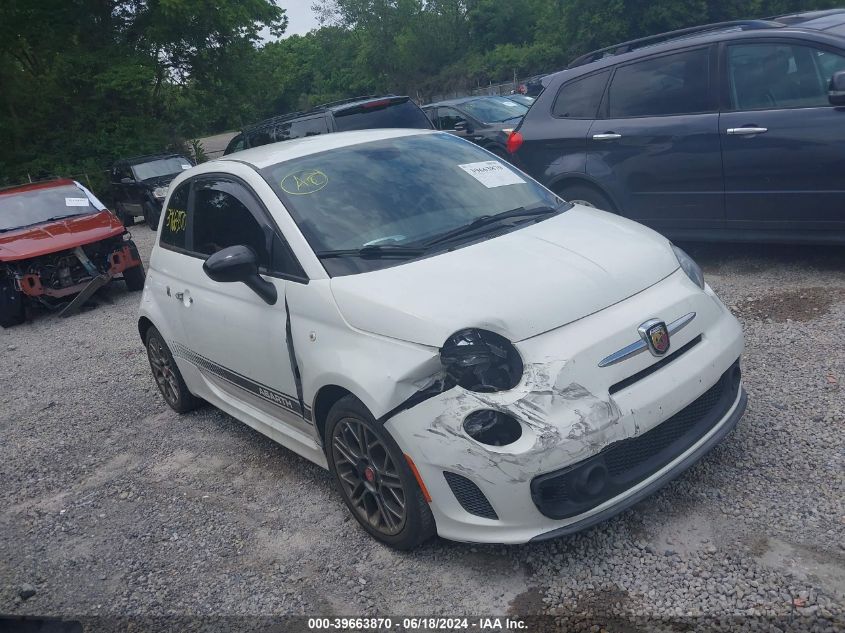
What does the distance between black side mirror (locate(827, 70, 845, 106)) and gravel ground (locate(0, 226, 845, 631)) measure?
1.30 m

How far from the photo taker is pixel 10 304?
392 inches

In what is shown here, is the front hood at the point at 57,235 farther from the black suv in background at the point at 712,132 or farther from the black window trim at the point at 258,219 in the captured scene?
the black suv in background at the point at 712,132

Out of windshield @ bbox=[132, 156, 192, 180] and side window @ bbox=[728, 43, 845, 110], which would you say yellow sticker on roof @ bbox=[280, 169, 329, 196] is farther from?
windshield @ bbox=[132, 156, 192, 180]

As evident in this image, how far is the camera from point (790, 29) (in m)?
5.81

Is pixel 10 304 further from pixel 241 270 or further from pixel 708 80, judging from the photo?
pixel 708 80

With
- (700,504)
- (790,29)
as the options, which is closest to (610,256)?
(700,504)

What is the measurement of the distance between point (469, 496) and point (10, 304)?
29.0 ft

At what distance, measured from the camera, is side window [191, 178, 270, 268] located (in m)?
4.09

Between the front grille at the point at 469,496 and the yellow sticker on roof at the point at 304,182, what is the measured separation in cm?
176

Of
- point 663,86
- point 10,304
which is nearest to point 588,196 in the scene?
point 663,86

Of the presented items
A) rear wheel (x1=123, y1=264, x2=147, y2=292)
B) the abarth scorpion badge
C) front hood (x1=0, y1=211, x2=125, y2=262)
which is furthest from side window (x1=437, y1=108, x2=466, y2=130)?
the abarth scorpion badge

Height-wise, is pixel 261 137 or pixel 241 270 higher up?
pixel 241 270

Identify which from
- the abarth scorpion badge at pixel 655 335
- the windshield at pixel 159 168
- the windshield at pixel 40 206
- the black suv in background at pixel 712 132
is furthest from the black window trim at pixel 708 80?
the windshield at pixel 159 168

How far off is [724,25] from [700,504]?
488cm
